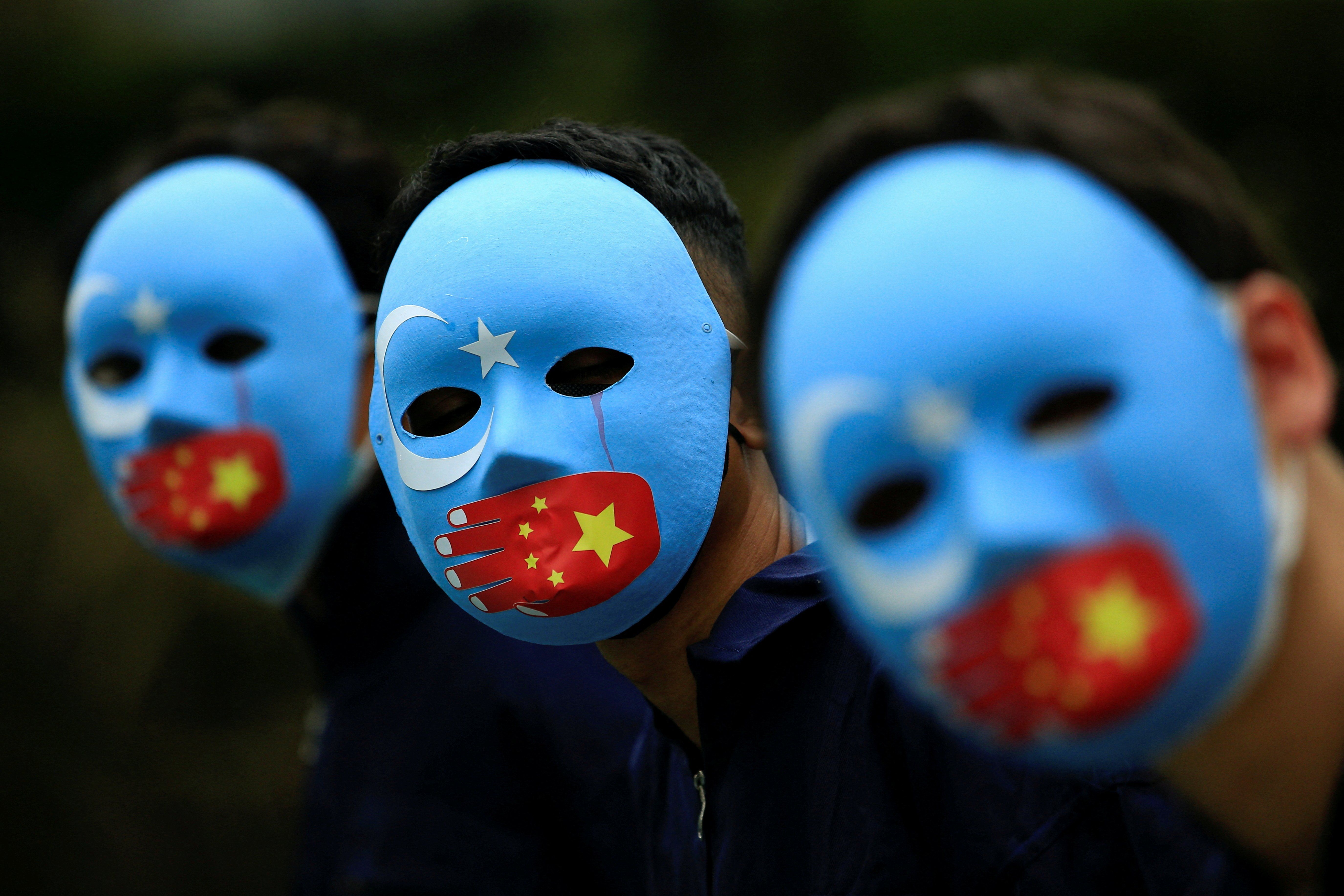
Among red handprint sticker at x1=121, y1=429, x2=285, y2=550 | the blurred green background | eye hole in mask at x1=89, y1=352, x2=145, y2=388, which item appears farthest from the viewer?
the blurred green background

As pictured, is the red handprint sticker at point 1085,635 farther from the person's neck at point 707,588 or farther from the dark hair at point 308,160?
the dark hair at point 308,160

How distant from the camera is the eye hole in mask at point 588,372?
75.7 inches

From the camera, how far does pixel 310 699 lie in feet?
19.2

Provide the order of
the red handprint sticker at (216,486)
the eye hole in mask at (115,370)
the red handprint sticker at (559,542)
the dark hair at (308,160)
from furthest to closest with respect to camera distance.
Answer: the dark hair at (308,160)
the eye hole in mask at (115,370)
the red handprint sticker at (216,486)
the red handprint sticker at (559,542)

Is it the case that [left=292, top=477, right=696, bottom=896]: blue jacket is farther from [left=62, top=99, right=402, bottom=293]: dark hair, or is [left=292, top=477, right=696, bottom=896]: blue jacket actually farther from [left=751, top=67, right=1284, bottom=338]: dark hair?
[left=751, top=67, right=1284, bottom=338]: dark hair

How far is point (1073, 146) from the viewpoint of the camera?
1.24 m

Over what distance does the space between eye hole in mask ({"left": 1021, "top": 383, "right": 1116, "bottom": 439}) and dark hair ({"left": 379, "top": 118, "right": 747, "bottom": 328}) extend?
0.96 meters

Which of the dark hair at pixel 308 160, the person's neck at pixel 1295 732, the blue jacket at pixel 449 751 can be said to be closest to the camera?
the person's neck at pixel 1295 732

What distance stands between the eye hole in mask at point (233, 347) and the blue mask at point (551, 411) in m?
0.97

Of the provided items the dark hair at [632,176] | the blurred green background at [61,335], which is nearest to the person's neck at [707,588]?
the dark hair at [632,176]

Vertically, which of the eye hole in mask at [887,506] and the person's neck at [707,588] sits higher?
the eye hole in mask at [887,506]

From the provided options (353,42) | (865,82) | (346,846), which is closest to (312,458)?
(346,846)

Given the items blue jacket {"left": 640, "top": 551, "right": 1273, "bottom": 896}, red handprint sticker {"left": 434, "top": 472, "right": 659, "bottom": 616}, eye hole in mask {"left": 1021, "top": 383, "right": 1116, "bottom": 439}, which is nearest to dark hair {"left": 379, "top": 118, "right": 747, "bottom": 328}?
red handprint sticker {"left": 434, "top": 472, "right": 659, "bottom": 616}

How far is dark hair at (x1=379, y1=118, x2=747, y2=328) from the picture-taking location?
6.68 feet
